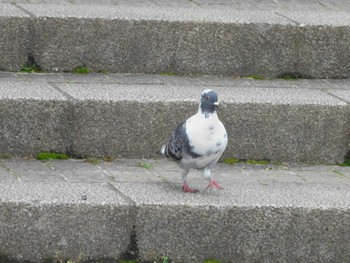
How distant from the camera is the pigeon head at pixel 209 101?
15.9 feet

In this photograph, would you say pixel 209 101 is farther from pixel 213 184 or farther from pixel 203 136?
pixel 213 184

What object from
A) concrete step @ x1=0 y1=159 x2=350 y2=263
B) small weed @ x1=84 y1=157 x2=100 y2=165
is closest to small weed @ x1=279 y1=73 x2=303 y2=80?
concrete step @ x1=0 y1=159 x2=350 y2=263

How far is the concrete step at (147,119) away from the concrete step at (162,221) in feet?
1.25

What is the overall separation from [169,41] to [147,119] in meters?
0.84

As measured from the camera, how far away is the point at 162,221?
16.0 feet

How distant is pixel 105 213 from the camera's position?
484 cm

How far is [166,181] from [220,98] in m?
0.71

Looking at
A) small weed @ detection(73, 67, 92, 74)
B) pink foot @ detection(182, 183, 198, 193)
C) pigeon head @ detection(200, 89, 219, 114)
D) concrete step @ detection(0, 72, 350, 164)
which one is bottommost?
pink foot @ detection(182, 183, 198, 193)

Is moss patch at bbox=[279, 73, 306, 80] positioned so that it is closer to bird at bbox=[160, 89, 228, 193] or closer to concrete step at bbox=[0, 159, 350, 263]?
concrete step at bbox=[0, 159, 350, 263]

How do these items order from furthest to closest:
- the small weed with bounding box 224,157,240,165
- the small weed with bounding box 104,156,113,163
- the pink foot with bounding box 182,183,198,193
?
the small weed with bounding box 224,157,240,165
the small weed with bounding box 104,156,113,163
the pink foot with bounding box 182,183,198,193

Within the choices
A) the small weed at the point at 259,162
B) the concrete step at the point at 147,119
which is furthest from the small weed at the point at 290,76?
the small weed at the point at 259,162

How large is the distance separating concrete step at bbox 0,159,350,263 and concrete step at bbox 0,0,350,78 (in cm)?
119

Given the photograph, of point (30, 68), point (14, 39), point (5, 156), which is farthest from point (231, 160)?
point (14, 39)

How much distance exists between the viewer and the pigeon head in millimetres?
4832
